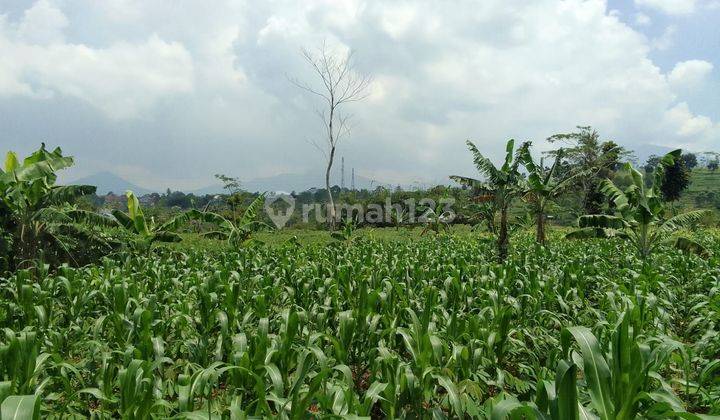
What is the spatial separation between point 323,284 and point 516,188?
935 centimetres

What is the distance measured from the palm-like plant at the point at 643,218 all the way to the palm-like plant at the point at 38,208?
46.4 feet

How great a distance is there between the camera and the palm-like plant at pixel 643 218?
11789mm

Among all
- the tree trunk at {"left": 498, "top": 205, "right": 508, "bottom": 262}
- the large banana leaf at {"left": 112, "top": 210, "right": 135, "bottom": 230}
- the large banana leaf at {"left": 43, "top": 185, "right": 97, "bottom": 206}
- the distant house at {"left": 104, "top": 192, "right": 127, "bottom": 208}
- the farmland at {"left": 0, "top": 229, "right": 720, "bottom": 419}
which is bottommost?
the farmland at {"left": 0, "top": 229, "right": 720, "bottom": 419}

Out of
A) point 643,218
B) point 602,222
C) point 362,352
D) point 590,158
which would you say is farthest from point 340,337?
point 590,158

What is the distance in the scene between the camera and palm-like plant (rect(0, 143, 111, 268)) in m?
10.4

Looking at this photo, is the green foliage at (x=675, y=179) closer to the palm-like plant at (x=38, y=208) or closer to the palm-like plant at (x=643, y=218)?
the palm-like plant at (x=643, y=218)

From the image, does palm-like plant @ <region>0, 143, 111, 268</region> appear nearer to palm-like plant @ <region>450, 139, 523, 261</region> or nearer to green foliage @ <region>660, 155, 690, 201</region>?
palm-like plant @ <region>450, 139, 523, 261</region>

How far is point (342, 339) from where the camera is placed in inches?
162

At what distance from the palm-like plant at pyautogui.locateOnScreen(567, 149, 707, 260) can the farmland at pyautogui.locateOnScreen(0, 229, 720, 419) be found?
453 cm

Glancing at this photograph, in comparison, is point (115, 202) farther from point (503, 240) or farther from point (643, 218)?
point (643, 218)

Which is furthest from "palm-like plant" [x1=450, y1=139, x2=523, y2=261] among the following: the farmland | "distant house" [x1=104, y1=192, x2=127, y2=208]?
"distant house" [x1=104, y1=192, x2=127, y2=208]

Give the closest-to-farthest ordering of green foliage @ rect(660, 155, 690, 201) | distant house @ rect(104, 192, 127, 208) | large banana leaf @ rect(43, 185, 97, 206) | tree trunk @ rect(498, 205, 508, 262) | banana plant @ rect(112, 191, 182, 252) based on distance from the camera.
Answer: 1. large banana leaf @ rect(43, 185, 97, 206)
2. banana plant @ rect(112, 191, 182, 252)
3. tree trunk @ rect(498, 205, 508, 262)
4. distant house @ rect(104, 192, 127, 208)
5. green foliage @ rect(660, 155, 690, 201)

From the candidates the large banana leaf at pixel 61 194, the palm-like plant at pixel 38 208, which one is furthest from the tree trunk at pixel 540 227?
the large banana leaf at pixel 61 194

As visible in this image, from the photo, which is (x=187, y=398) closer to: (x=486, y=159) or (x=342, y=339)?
(x=342, y=339)
